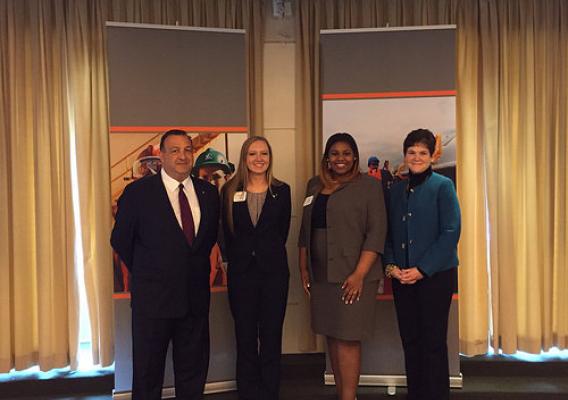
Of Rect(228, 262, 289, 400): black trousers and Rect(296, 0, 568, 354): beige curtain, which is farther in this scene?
Rect(296, 0, 568, 354): beige curtain

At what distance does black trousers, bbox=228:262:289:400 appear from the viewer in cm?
244

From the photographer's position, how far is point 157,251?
2.24 meters

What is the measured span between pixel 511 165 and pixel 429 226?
4.26 ft

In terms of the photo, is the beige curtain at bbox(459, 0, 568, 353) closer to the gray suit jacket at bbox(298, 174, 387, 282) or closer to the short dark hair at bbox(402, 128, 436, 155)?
the short dark hair at bbox(402, 128, 436, 155)

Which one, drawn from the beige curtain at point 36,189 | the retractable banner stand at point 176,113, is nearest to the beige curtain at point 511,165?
the retractable banner stand at point 176,113

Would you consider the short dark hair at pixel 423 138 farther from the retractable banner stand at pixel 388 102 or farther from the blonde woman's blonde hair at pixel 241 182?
the blonde woman's blonde hair at pixel 241 182

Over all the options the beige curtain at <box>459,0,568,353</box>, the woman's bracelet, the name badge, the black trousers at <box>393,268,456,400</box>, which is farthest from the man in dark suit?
the beige curtain at <box>459,0,568,353</box>

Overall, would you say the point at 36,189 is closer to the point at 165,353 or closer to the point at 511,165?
the point at 165,353

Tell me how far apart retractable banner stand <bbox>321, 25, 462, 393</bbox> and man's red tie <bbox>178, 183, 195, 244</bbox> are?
1063mm

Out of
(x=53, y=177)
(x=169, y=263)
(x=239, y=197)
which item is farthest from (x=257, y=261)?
(x=53, y=177)

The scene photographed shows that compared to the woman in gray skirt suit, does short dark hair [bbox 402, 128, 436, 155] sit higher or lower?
higher

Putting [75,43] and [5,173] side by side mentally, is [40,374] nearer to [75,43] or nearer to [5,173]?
[5,173]

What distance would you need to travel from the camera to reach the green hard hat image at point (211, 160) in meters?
2.82

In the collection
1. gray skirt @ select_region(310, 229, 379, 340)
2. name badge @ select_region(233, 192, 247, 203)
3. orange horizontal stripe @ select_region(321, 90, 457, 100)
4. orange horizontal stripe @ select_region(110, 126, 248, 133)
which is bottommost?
gray skirt @ select_region(310, 229, 379, 340)
